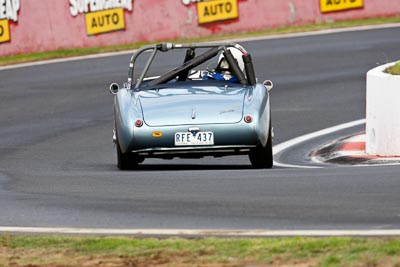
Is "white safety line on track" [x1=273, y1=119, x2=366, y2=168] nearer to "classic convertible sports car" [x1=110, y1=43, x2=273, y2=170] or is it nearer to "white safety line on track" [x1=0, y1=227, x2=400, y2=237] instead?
"classic convertible sports car" [x1=110, y1=43, x2=273, y2=170]

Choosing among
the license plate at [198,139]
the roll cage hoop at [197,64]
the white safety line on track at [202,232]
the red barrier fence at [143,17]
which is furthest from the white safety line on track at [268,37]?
the white safety line on track at [202,232]

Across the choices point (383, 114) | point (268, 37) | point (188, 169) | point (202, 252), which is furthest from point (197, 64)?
point (268, 37)

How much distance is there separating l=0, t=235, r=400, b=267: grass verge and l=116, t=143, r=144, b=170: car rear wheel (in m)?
4.74

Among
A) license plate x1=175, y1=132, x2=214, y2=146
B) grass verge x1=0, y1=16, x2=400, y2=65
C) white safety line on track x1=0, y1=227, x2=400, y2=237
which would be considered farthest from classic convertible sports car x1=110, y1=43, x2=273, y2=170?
grass verge x1=0, y1=16, x2=400, y2=65

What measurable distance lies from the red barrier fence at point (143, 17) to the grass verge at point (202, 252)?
68.1 ft

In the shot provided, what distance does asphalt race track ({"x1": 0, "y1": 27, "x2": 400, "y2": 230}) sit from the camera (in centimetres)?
893

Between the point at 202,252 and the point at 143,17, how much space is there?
2225cm

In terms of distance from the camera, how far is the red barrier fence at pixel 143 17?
28.5 m

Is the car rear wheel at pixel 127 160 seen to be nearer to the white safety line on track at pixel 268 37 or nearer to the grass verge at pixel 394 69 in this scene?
the grass verge at pixel 394 69

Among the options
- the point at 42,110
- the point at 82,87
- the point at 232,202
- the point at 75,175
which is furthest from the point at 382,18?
the point at 232,202

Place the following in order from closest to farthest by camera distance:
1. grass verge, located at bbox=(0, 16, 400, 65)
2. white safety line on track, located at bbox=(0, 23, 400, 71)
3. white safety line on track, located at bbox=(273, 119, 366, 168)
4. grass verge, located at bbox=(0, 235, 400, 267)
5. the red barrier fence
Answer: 1. grass verge, located at bbox=(0, 235, 400, 267)
2. white safety line on track, located at bbox=(273, 119, 366, 168)
3. white safety line on track, located at bbox=(0, 23, 400, 71)
4. grass verge, located at bbox=(0, 16, 400, 65)
5. the red barrier fence

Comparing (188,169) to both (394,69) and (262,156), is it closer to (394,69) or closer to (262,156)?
(262,156)

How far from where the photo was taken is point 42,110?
20844 millimetres

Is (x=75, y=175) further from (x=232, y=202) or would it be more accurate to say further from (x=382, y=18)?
(x=382, y=18)
